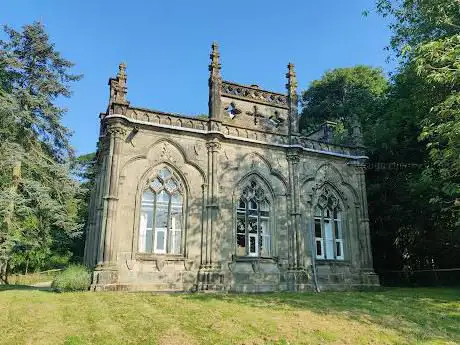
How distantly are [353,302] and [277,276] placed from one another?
4.89 metres

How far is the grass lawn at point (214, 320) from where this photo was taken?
27.0 ft

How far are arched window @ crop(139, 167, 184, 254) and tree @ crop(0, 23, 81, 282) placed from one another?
20.1 ft

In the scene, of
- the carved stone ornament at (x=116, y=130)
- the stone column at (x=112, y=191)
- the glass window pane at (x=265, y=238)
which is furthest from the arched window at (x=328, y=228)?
the carved stone ornament at (x=116, y=130)

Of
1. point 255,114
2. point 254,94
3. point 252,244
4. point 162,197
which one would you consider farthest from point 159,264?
point 254,94

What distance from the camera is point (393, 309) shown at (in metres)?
12.1

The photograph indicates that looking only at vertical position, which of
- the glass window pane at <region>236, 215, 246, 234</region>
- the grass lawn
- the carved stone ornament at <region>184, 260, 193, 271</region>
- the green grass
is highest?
the glass window pane at <region>236, 215, 246, 234</region>

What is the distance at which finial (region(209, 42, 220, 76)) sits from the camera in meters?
18.9

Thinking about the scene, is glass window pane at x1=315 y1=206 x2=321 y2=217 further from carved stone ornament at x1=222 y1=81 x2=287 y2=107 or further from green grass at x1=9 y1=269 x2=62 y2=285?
green grass at x1=9 y1=269 x2=62 y2=285

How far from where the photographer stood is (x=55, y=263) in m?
35.2

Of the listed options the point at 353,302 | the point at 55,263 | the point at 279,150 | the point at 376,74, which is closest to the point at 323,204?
the point at 279,150

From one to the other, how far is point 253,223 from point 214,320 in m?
8.76

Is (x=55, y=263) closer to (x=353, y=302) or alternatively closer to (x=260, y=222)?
(x=260, y=222)

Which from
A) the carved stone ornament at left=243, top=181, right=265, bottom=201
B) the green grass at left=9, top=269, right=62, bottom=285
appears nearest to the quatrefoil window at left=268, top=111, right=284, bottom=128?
the carved stone ornament at left=243, top=181, right=265, bottom=201

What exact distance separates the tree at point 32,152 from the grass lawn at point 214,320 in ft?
23.8
